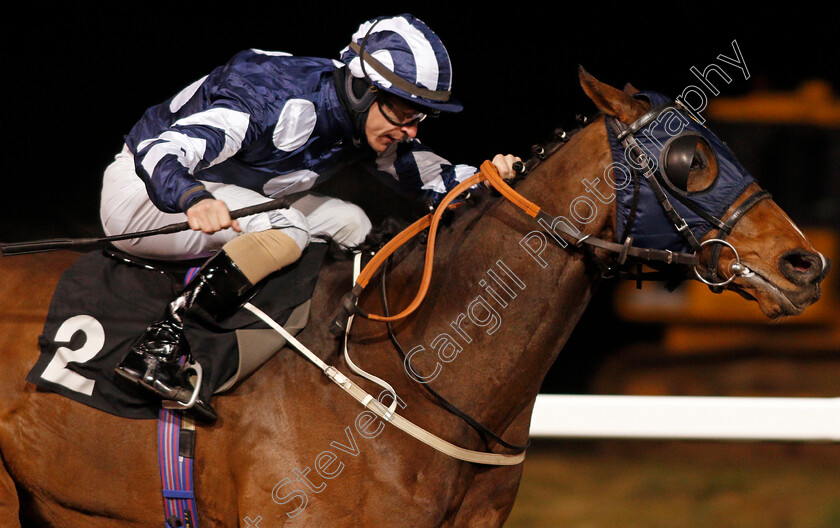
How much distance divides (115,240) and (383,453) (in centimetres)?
94

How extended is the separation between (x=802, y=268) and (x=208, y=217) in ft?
4.64

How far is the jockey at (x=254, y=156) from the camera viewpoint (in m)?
1.91

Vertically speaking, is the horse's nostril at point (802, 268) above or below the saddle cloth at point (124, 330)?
above

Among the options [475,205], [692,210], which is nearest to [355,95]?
[475,205]

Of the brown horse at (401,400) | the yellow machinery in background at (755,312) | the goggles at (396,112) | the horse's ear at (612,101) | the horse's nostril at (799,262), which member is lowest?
the yellow machinery in background at (755,312)

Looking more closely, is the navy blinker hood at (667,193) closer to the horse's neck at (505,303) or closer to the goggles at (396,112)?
the horse's neck at (505,303)

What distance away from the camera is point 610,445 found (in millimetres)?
5199

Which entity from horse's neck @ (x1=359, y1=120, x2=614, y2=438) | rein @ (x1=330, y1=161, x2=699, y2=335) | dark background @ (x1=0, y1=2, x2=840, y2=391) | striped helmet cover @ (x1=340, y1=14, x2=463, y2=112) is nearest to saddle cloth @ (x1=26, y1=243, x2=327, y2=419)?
rein @ (x1=330, y1=161, x2=699, y2=335)

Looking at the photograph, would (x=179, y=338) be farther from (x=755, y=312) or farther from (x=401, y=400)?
(x=755, y=312)

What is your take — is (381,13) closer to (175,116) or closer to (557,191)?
(175,116)

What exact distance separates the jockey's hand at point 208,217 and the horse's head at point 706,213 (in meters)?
0.94

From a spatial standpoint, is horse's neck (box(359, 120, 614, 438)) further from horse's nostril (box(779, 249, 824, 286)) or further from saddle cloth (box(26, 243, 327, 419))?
horse's nostril (box(779, 249, 824, 286))

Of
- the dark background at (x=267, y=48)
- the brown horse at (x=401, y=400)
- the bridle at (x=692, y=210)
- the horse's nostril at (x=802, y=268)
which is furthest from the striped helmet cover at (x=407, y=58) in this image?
the dark background at (x=267, y=48)

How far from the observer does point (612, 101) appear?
192cm
